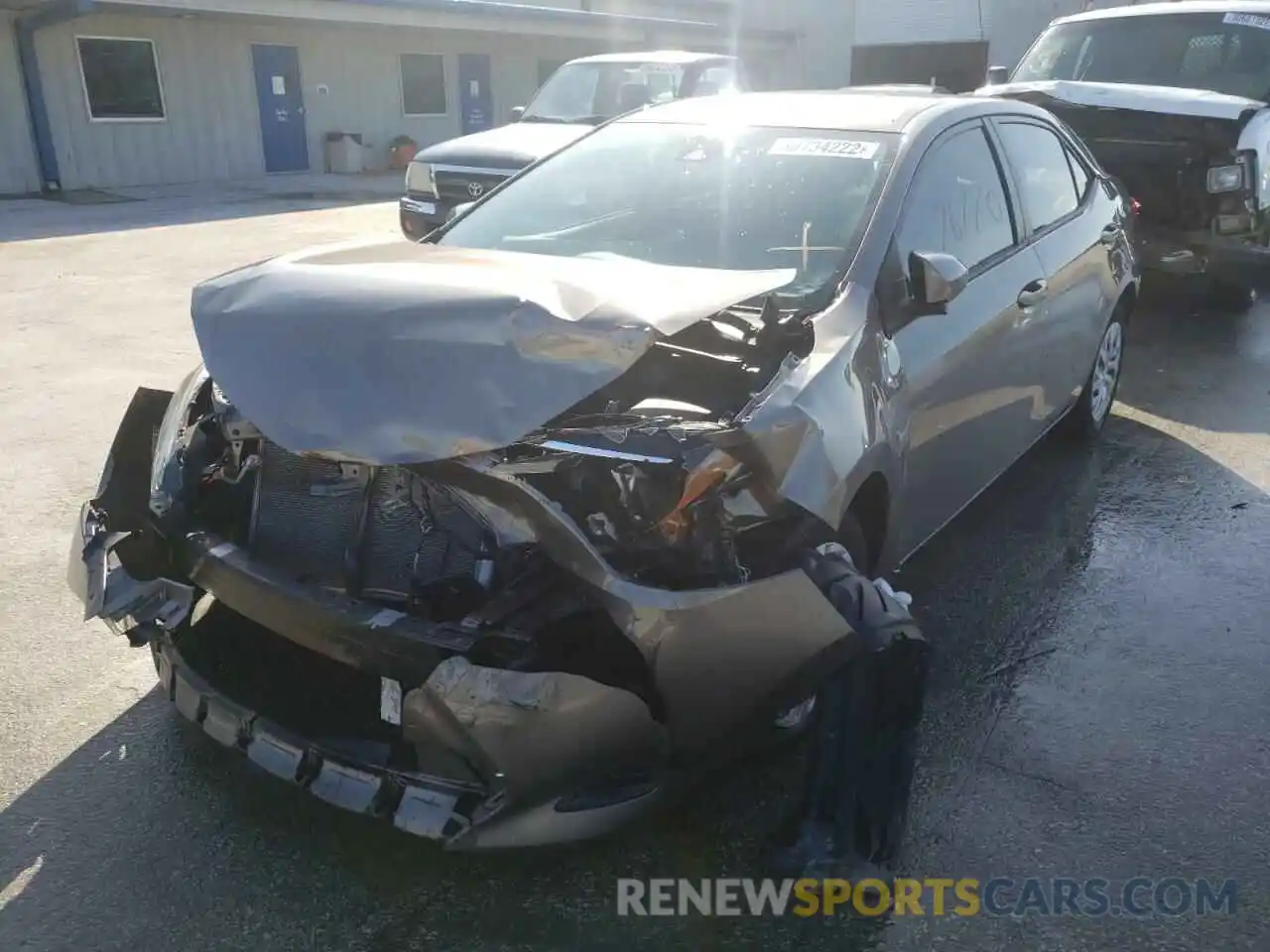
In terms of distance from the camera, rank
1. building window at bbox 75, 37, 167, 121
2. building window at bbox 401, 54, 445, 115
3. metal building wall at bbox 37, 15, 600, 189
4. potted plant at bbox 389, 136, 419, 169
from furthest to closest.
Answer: building window at bbox 401, 54, 445, 115
potted plant at bbox 389, 136, 419, 169
building window at bbox 75, 37, 167, 121
metal building wall at bbox 37, 15, 600, 189

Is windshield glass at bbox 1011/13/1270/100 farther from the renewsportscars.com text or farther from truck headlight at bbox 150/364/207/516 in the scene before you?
truck headlight at bbox 150/364/207/516

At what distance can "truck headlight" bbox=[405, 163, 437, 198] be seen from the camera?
9648 millimetres

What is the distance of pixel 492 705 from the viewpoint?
87.0 inches

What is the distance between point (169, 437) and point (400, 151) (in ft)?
66.9

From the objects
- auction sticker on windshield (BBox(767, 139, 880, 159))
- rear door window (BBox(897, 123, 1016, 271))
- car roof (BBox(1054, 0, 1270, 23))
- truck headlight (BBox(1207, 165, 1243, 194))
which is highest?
car roof (BBox(1054, 0, 1270, 23))

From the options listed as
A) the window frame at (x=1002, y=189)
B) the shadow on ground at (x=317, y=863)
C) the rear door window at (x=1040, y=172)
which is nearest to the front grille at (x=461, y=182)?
the rear door window at (x=1040, y=172)

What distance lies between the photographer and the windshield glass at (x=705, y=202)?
3496 millimetres

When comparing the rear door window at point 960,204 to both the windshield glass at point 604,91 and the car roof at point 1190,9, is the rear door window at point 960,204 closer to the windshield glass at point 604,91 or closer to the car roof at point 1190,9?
the car roof at point 1190,9

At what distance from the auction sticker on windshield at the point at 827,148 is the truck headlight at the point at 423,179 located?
6390 millimetres

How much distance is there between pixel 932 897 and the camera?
258 cm

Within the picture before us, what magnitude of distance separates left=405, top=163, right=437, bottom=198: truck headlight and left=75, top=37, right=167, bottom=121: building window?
10.9m

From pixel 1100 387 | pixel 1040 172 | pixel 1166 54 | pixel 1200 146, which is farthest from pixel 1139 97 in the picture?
pixel 1040 172

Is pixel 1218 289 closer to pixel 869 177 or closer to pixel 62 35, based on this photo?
pixel 869 177

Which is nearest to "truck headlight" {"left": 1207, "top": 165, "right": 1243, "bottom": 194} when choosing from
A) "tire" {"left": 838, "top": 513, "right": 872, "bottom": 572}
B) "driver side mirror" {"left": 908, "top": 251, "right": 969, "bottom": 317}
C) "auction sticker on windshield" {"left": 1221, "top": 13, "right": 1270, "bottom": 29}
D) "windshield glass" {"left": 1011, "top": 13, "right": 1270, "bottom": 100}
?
"windshield glass" {"left": 1011, "top": 13, "right": 1270, "bottom": 100}
